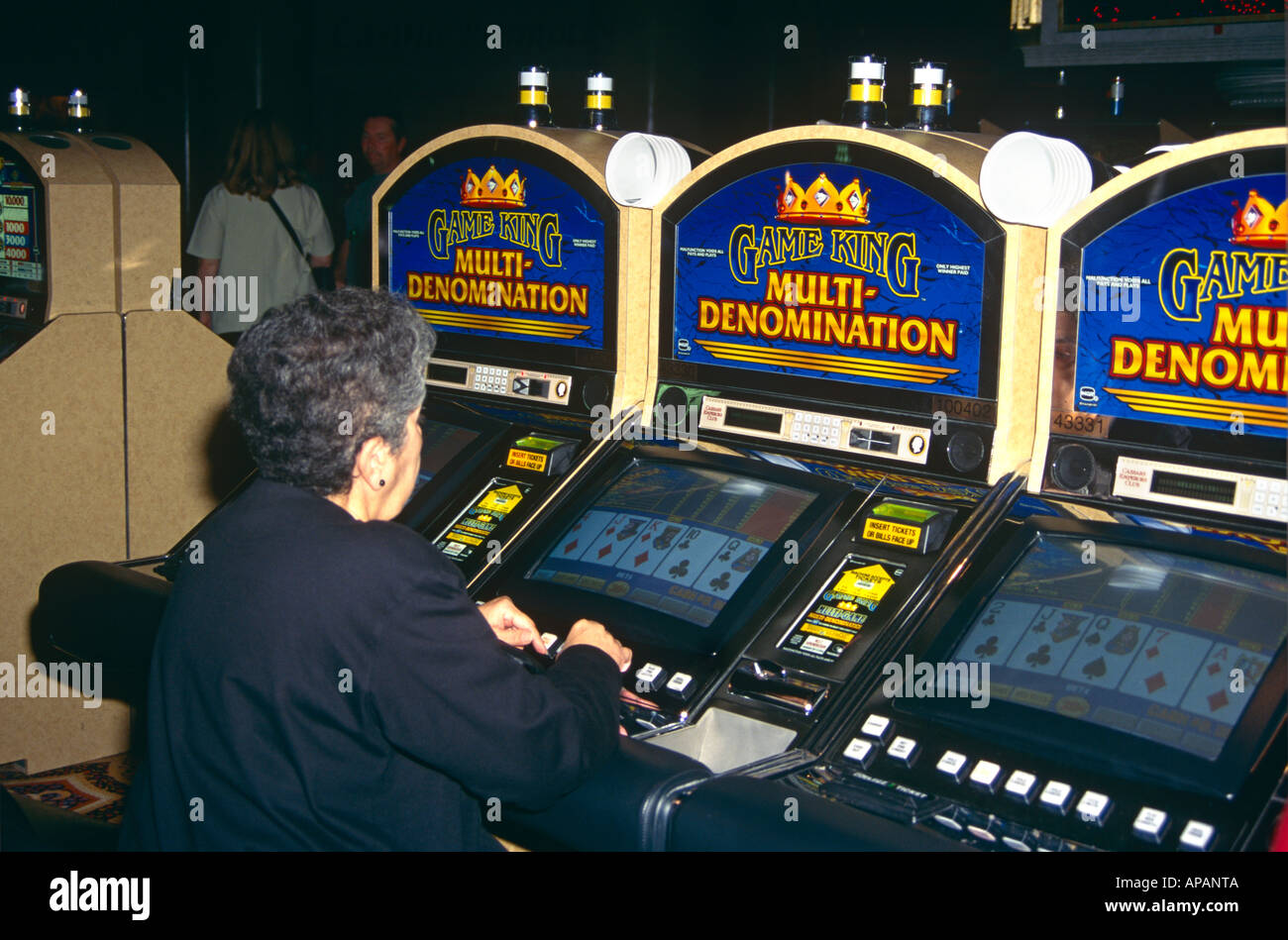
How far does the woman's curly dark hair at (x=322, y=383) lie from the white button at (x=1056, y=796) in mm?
974

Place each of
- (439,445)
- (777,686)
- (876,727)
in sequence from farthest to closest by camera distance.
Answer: (439,445) → (777,686) → (876,727)

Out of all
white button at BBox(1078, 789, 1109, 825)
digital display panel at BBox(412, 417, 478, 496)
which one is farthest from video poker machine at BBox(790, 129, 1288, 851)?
digital display panel at BBox(412, 417, 478, 496)

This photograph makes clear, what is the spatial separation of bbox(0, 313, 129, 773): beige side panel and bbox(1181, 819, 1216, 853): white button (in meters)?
3.36

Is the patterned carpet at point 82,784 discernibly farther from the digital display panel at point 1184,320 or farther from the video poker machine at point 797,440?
the digital display panel at point 1184,320

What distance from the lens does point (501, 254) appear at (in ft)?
9.97

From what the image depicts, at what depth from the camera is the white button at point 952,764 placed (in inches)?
69.4

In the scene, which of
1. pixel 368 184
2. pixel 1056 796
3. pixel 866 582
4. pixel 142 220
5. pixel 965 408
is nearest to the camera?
pixel 1056 796

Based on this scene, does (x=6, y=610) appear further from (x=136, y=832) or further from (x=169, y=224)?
(x=136, y=832)

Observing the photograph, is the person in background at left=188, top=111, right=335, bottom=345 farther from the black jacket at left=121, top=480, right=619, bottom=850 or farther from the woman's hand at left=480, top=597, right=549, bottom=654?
the black jacket at left=121, top=480, right=619, bottom=850

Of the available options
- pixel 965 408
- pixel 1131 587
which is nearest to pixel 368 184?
pixel 965 408

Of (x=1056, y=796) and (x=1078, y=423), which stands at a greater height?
(x=1078, y=423)

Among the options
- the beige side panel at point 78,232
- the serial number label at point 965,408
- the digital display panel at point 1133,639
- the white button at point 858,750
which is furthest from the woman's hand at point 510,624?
the beige side panel at point 78,232

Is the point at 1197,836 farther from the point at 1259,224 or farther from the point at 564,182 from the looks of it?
the point at 564,182

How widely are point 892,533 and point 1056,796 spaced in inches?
24.7
